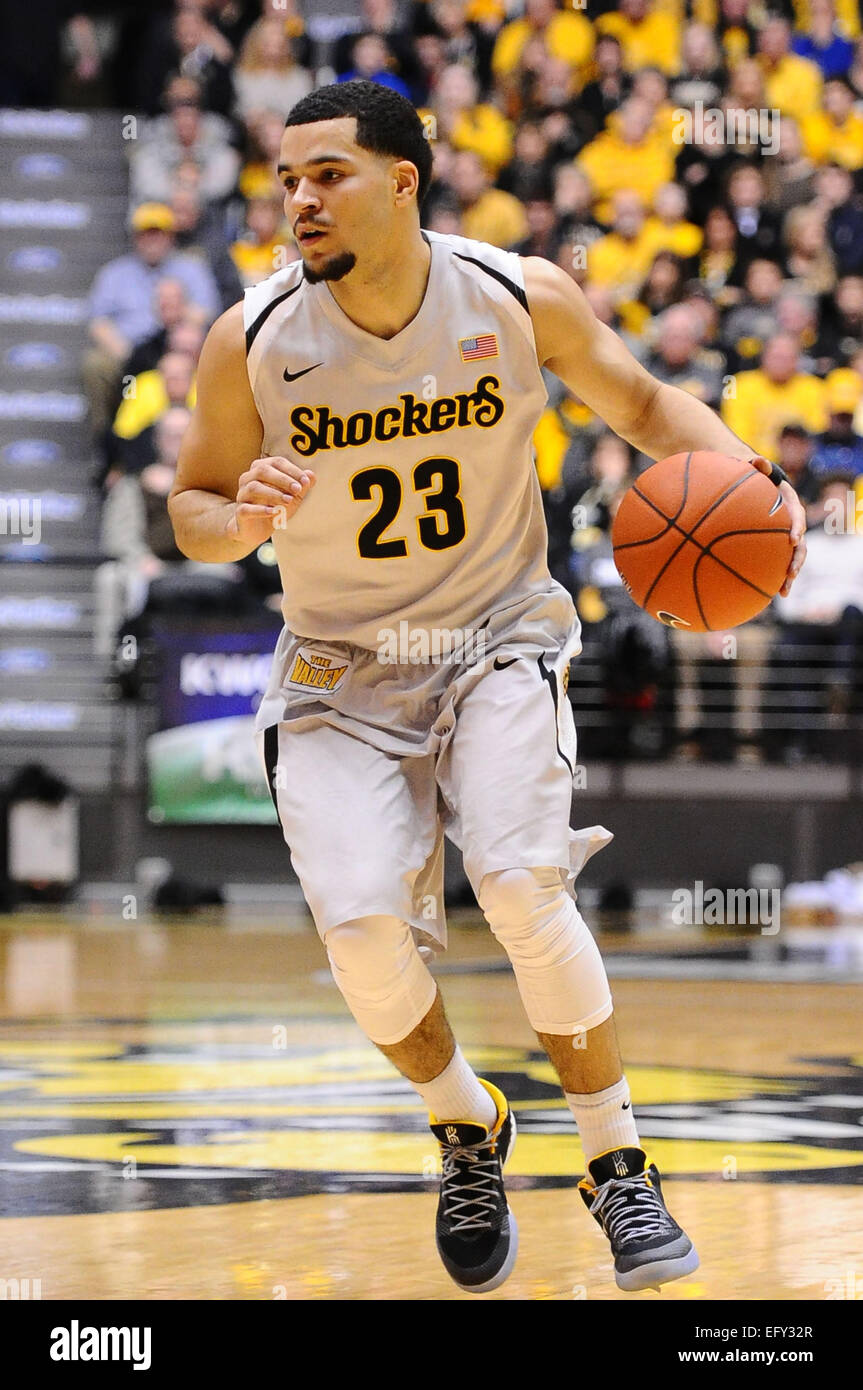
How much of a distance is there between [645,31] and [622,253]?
2.61 metres

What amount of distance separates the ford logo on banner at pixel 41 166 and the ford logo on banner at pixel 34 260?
2.01 feet

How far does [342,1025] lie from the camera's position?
683 centimetres

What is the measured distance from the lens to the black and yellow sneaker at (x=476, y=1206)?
3402mm

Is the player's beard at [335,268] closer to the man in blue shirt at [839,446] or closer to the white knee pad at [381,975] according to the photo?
the white knee pad at [381,975]

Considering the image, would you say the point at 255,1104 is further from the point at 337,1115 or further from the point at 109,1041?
the point at 109,1041

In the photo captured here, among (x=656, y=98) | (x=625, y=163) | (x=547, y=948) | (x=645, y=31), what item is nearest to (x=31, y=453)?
(x=625, y=163)

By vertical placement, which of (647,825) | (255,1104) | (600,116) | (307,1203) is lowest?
(307,1203)

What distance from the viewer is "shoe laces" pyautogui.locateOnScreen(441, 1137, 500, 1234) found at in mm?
3504

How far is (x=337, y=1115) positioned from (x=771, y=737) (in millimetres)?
6342

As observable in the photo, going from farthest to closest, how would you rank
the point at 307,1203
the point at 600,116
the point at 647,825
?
the point at 600,116
the point at 647,825
the point at 307,1203

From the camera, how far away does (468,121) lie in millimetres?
13789

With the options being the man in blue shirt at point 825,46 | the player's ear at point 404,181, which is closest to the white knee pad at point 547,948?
the player's ear at point 404,181

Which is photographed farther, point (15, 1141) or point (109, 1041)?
point (109, 1041)
